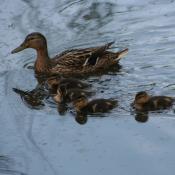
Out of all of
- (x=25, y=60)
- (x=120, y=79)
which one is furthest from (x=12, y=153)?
(x=25, y=60)

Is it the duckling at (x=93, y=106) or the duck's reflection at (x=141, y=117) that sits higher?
the duckling at (x=93, y=106)

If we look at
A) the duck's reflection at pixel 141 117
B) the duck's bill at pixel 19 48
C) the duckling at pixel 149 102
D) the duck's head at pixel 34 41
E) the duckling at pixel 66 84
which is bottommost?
the duck's reflection at pixel 141 117

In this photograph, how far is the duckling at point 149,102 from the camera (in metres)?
6.86

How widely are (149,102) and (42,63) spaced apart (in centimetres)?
204

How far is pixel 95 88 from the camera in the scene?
25.2 feet

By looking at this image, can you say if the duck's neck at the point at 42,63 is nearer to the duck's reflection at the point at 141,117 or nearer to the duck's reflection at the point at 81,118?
the duck's reflection at the point at 81,118

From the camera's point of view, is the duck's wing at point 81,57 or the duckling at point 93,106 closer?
the duckling at point 93,106

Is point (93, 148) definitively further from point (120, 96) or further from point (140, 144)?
point (120, 96)

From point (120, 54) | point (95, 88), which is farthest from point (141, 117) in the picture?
point (120, 54)

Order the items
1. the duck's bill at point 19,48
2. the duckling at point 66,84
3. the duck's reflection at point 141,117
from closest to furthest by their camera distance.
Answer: the duck's reflection at point 141,117
the duckling at point 66,84
the duck's bill at point 19,48

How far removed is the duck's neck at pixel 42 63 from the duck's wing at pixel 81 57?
0.31ft

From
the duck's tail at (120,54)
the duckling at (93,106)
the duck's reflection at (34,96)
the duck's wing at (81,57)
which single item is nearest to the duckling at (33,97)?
the duck's reflection at (34,96)

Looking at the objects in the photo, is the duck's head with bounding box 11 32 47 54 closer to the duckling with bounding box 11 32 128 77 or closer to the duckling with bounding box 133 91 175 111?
the duckling with bounding box 11 32 128 77

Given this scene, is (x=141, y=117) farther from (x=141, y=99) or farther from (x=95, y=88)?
(x=95, y=88)
